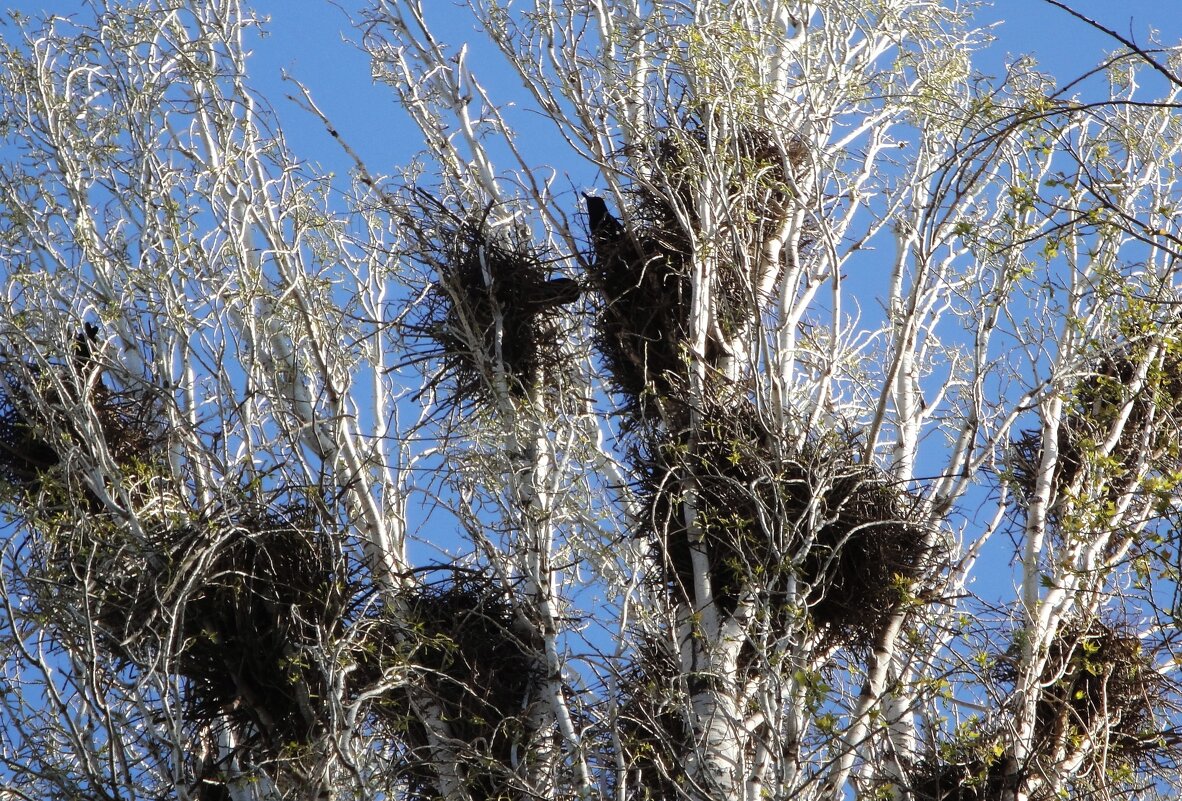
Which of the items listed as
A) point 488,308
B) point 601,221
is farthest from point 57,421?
point 601,221

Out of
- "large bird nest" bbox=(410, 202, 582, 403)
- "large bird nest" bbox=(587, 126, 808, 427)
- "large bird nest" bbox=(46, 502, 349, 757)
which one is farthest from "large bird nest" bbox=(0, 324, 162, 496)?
"large bird nest" bbox=(587, 126, 808, 427)

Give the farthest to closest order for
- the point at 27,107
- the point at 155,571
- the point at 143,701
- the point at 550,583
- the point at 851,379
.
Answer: the point at 851,379, the point at 27,107, the point at 550,583, the point at 155,571, the point at 143,701

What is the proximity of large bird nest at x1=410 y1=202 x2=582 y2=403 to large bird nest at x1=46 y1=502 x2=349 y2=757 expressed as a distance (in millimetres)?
1148

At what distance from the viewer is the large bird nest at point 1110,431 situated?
18.8 feet

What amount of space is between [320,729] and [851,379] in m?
4.79

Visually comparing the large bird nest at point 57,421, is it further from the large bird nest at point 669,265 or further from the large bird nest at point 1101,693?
the large bird nest at point 1101,693

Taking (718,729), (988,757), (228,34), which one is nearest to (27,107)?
(228,34)

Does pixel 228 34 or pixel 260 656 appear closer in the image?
pixel 260 656

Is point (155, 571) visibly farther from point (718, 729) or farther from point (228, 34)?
point (228, 34)

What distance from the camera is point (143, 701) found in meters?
5.02

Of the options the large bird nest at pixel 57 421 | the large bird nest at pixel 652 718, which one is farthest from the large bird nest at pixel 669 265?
the large bird nest at pixel 57 421

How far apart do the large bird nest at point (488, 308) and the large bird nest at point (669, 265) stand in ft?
0.96

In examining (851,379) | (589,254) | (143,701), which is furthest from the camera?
(851,379)

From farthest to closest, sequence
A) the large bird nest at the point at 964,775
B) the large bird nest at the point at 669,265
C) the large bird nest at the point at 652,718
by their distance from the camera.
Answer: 1. the large bird nest at the point at 669,265
2. the large bird nest at the point at 964,775
3. the large bird nest at the point at 652,718
